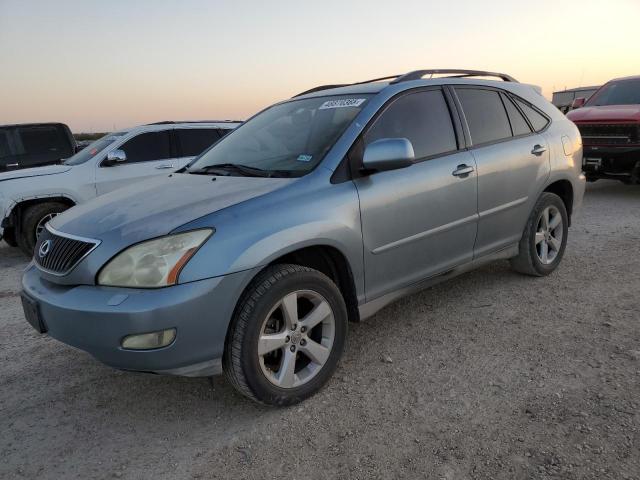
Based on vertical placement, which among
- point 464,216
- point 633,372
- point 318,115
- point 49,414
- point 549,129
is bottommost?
point 633,372


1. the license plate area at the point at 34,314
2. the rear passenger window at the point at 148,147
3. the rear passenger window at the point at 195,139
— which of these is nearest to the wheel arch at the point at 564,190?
the license plate area at the point at 34,314

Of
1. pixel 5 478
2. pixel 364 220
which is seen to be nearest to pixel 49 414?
pixel 5 478

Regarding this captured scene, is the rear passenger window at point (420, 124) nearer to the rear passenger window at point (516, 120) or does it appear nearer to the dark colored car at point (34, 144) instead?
the rear passenger window at point (516, 120)

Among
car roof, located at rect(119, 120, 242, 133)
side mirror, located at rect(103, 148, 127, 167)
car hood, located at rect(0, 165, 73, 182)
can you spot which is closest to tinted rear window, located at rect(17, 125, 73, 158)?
car roof, located at rect(119, 120, 242, 133)

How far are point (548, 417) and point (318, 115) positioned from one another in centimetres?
219

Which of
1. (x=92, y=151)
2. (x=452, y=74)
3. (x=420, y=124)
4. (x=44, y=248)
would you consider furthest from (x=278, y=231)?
(x=92, y=151)

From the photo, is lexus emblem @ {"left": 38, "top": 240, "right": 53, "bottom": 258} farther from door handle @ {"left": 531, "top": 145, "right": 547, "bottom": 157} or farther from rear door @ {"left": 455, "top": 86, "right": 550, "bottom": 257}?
door handle @ {"left": 531, "top": 145, "right": 547, "bottom": 157}

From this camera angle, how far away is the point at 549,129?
433cm

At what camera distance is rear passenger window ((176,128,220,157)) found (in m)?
7.60

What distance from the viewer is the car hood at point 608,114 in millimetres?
8039

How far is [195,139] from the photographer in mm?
7676

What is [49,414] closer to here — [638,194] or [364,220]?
[364,220]

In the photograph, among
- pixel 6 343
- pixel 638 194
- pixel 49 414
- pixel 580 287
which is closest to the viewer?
pixel 49 414

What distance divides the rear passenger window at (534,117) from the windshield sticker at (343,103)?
164 centimetres
